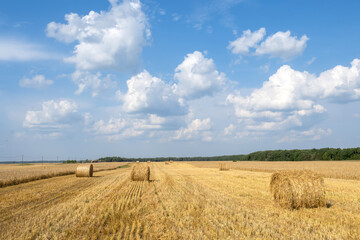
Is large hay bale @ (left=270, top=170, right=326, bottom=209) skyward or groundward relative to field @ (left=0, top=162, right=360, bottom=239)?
skyward

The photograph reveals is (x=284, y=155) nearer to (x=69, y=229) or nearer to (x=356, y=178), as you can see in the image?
(x=356, y=178)

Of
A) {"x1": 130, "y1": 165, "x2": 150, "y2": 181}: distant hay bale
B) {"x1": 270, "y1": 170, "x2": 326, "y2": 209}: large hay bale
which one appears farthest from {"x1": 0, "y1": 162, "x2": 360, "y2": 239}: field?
{"x1": 130, "y1": 165, "x2": 150, "y2": 181}: distant hay bale

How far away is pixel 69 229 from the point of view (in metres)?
7.73

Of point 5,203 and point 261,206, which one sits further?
point 5,203

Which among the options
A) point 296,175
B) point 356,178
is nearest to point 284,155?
point 356,178

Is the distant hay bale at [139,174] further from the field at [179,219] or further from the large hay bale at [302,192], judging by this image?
the large hay bale at [302,192]

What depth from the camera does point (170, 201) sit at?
1184cm

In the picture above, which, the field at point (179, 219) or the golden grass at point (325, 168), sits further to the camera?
the golden grass at point (325, 168)

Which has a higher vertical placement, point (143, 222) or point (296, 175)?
point (296, 175)

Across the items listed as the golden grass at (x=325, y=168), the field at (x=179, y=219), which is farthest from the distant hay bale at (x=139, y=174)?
the golden grass at (x=325, y=168)

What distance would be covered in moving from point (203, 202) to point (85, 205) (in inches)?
184

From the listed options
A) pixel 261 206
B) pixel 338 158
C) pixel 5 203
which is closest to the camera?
pixel 261 206

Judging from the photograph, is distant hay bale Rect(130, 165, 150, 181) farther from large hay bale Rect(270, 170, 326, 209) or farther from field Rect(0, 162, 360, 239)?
large hay bale Rect(270, 170, 326, 209)

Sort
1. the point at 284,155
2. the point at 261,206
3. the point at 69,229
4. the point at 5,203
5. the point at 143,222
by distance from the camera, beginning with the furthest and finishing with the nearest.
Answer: the point at 284,155
the point at 5,203
the point at 261,206
the point at 143,222
the point at 69,229
